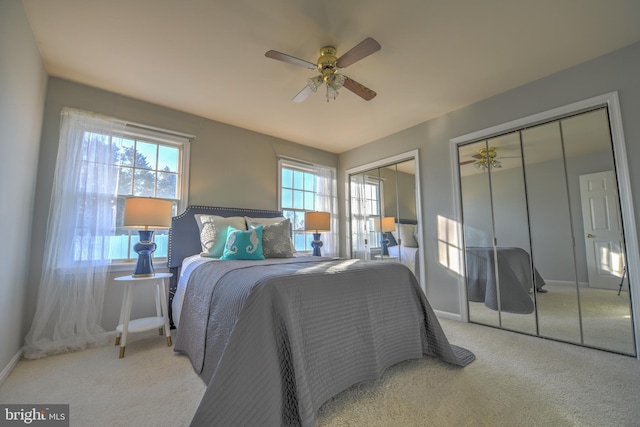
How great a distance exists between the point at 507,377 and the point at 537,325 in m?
1.20

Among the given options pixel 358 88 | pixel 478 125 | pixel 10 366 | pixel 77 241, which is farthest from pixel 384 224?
pixel 10 366

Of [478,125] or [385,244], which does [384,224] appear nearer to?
[385,244]

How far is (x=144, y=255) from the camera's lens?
8.24 ft

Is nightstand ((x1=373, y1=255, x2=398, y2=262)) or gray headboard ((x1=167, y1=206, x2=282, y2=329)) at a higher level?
gray headboard ((x1=167, y1=206, x2=282, y2=329))

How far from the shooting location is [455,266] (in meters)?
3.25

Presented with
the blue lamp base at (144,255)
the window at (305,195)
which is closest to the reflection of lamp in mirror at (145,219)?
the blue lamp base at (144,255)

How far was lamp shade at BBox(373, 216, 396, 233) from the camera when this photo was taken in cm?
404

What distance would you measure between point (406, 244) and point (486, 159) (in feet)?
4.87

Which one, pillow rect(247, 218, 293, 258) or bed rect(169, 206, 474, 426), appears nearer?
bed rect(169, 206, 474, 426)

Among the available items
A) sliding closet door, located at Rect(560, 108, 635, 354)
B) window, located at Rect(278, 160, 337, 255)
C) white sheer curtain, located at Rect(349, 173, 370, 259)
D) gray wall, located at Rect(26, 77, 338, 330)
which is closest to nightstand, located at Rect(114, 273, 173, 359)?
gray wall, located at Rect(26, 77, 338, 330)

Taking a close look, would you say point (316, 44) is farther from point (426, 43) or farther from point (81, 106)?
point (81, 106)

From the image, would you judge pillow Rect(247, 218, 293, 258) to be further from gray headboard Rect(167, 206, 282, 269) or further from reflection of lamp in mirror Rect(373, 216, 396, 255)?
reflection of lamp in mirror Rect(373, 216, 396, 255)

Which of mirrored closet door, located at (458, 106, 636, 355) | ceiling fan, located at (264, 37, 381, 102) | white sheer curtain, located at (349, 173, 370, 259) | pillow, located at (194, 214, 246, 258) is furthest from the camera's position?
white sheer curtain, located at (349, 173, 370, 259)

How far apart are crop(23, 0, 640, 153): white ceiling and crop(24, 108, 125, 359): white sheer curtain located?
619 millimetres
